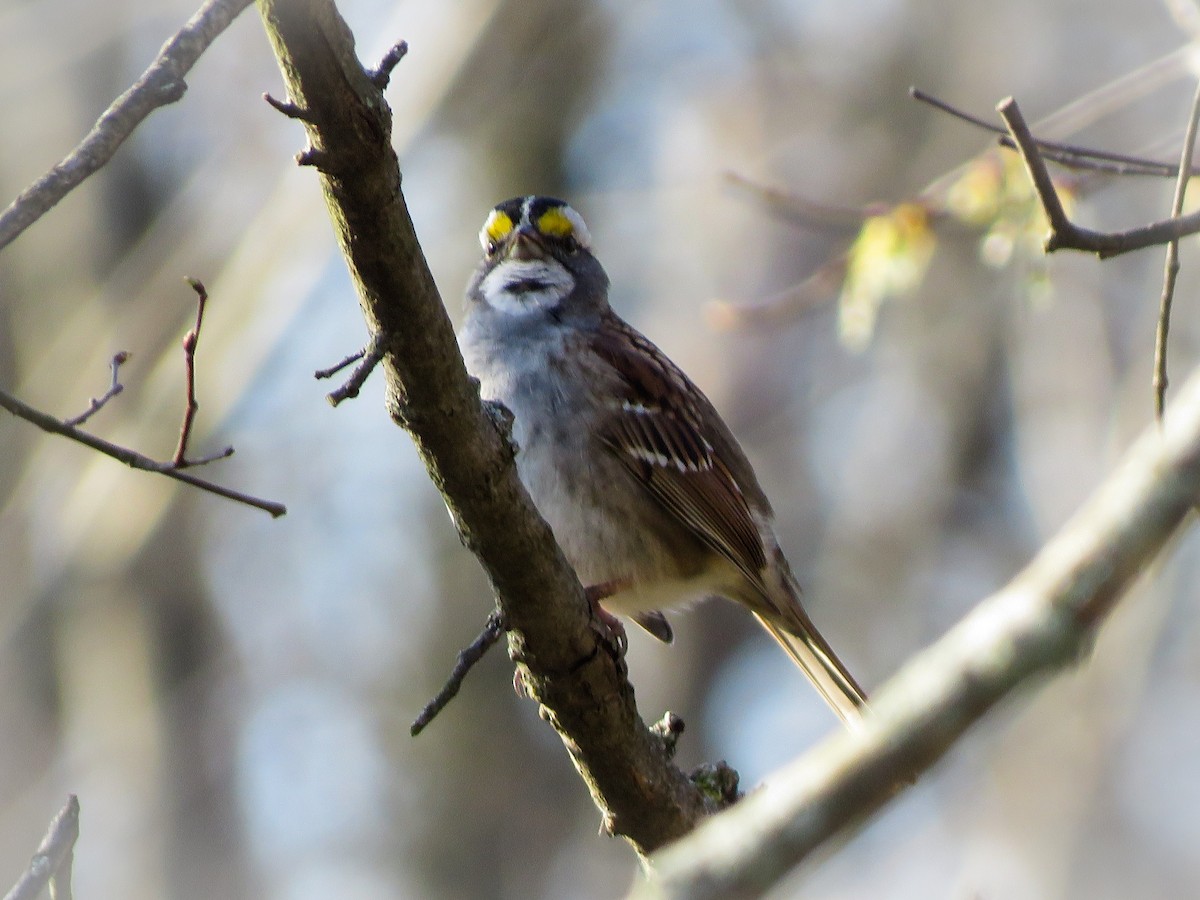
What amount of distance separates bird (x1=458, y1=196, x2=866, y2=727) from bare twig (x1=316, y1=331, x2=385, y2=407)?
5.56 ft

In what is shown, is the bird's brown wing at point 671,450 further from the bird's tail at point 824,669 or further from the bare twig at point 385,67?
the bare twig at point 385,67

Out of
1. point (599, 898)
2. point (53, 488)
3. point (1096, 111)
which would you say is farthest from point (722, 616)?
point (1096, 111)

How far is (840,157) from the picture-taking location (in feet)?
39.7

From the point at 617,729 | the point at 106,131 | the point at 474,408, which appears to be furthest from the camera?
the point at 617,729

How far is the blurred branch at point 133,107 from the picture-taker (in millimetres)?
2221

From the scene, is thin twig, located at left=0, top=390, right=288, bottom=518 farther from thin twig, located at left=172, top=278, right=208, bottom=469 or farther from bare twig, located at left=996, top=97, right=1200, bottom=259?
bare twig, located at left=996, top=97, right=1200, bottom=259

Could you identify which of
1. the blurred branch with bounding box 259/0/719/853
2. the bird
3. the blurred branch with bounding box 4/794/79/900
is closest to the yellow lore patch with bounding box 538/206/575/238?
the bird

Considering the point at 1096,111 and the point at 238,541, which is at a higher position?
the point at 1096,111

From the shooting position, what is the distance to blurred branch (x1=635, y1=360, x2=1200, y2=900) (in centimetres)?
145

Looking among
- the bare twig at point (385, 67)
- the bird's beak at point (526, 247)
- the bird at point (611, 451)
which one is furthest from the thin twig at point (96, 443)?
the bird's beak at point (526, 247)

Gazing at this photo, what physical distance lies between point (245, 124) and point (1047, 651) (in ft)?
32.1

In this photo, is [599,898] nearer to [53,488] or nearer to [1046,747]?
[1046,747]

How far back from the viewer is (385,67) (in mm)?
2475

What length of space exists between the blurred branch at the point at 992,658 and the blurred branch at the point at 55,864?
4.20 feet
